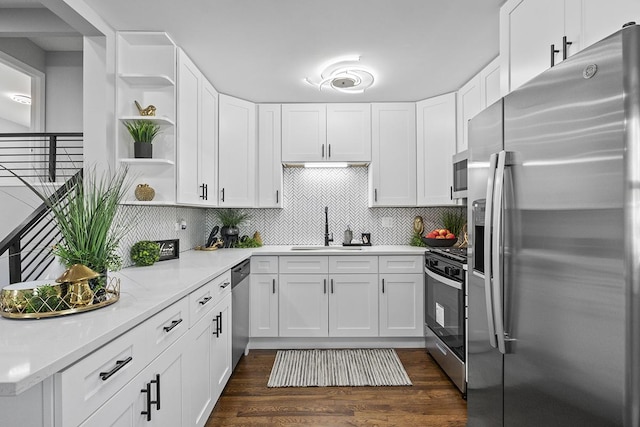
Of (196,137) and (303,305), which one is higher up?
(196,137)

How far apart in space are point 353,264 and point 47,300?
2.50m

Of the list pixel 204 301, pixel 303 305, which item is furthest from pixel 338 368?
pixel 204 301

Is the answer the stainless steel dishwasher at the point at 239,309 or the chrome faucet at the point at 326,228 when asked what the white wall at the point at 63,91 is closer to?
the stainless steel dishwasher at the point at 239,309

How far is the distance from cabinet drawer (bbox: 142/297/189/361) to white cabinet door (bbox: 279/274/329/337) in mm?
1634

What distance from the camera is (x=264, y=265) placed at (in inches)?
132

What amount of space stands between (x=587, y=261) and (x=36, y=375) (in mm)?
1463

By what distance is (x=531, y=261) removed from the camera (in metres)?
1.27

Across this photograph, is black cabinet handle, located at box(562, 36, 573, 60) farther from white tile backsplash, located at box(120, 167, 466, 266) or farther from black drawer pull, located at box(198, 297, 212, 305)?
white tile backsplash, located at box(120, 167, 466, 266)

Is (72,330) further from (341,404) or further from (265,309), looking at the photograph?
(265,309)

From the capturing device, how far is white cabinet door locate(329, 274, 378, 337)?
11.0ft

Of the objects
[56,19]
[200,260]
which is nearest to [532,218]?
[200,260]

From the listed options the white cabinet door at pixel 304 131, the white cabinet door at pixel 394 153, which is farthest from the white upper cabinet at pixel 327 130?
the white cabinet door at pixel 394 153

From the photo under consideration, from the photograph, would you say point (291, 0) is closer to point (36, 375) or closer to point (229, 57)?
point (229, 57)

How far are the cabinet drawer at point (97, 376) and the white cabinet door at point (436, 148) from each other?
2881 millimetres
